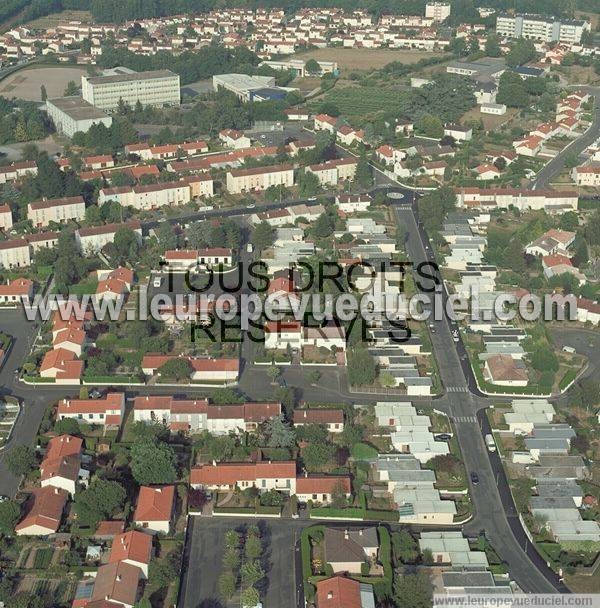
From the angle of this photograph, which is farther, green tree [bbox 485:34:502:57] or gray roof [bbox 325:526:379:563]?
green tree [bbox 485:34:502:57]

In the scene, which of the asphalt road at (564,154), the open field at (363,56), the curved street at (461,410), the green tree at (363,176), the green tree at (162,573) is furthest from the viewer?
the open field at (363,56)

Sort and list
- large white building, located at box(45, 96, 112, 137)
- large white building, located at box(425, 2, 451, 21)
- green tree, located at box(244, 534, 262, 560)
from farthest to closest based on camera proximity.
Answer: large white building, located at box(425, 2, 451, 21)
large white building, located at box(45, 96, 112, 137)
green tree, located at box(244, 534, 262, 560)

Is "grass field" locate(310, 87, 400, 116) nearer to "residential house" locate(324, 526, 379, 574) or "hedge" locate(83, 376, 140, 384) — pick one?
"hedge" locate(83, 376, 140, 384)

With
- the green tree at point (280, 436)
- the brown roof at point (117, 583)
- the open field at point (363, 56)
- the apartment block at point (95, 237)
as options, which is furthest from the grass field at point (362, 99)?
the brown roof at point (117, 583)

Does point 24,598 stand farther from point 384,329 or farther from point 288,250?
point 288,250

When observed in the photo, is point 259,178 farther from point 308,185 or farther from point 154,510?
point 154,510

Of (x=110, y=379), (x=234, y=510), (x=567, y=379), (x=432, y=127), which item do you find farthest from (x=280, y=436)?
(x=432, y=127)

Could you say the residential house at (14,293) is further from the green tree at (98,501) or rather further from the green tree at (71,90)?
the green tree at (71,90)

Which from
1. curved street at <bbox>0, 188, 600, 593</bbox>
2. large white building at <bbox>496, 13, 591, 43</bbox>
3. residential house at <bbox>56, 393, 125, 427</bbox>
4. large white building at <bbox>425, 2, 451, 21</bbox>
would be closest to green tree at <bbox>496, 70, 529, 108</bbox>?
large white building at <bbox>496, 13, 591, 43</bbox>
